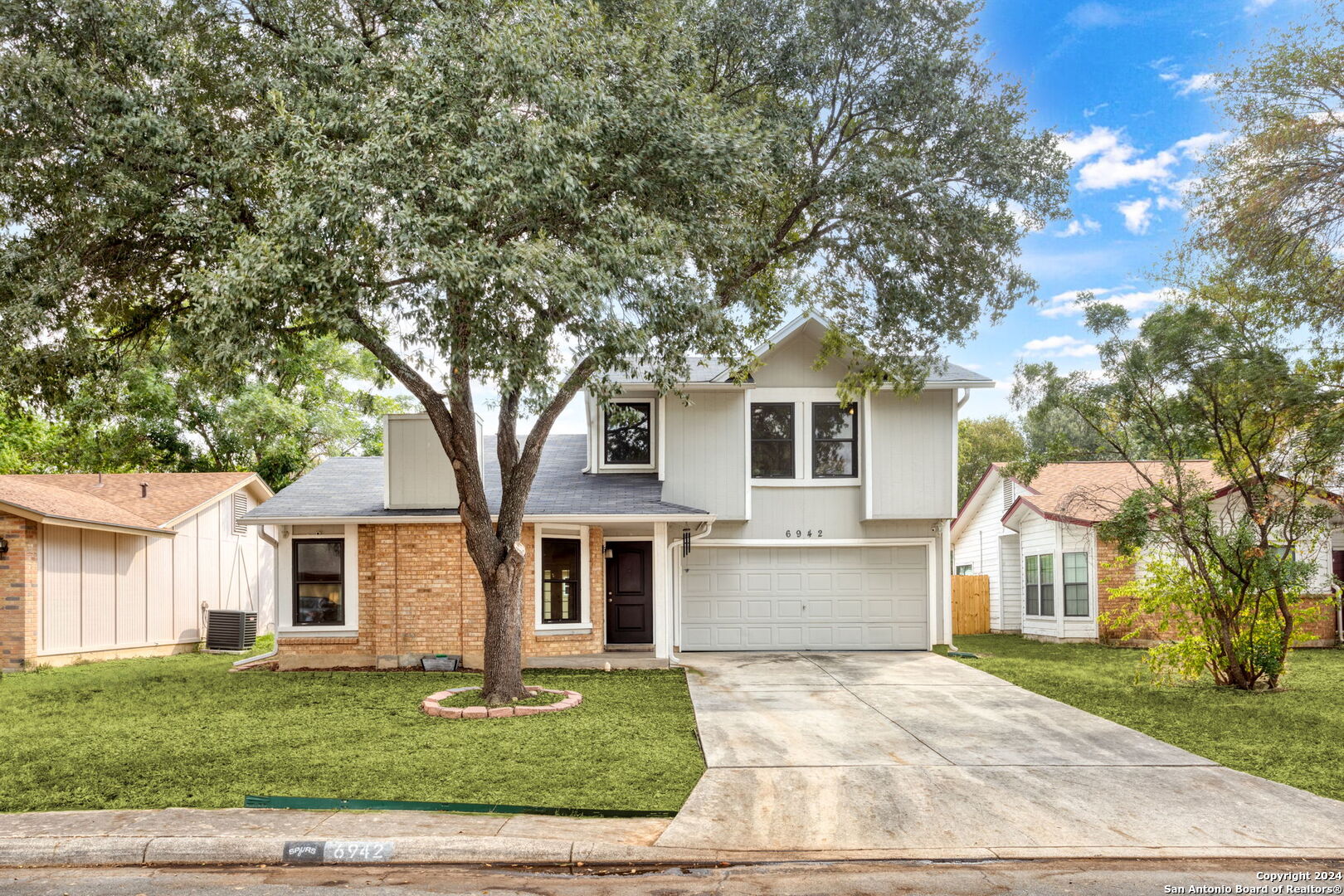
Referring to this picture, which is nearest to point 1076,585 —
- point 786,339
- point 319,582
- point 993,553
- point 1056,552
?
point 1056,552

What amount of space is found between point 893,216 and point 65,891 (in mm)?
11233

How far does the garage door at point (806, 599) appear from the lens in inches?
699

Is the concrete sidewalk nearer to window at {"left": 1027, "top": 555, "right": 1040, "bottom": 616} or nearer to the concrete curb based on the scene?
the concrete curb

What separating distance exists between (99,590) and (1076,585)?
64.6 feet

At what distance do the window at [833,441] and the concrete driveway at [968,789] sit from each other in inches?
239

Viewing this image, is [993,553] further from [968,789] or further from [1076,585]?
[968,789]

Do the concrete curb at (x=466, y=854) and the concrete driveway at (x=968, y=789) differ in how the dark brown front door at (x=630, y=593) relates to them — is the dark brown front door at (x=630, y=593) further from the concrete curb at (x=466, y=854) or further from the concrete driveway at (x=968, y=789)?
the concrete curb at (x=466, y=854)

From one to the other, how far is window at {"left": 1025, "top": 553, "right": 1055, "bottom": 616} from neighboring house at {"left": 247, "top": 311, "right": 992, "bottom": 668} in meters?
4.22

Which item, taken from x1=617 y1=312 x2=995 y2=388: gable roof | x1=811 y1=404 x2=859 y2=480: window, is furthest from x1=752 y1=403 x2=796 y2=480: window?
x1=617 y1=312 x2=995 y2=388: gable roof

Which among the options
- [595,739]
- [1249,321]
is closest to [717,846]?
[595,739]

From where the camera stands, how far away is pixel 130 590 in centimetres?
1956

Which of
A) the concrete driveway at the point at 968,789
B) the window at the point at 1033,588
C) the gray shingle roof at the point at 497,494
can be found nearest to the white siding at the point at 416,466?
the gray shingle roof at the point at 497,494

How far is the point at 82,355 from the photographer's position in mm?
10562

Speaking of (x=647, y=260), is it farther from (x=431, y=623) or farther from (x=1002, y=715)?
(x=431, y=623)
